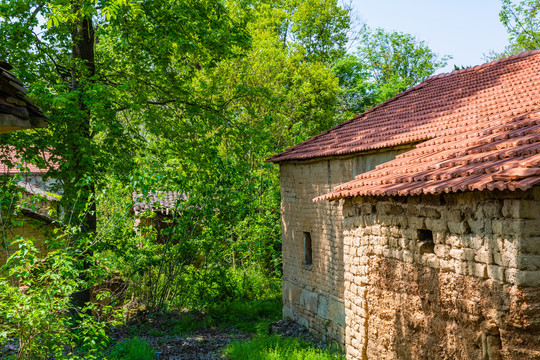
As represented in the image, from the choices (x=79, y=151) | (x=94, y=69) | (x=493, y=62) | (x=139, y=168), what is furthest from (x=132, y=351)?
(x=493, y=62)

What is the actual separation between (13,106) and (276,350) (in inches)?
258

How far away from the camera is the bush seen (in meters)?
9.04

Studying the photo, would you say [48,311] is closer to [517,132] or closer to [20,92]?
[20,92]

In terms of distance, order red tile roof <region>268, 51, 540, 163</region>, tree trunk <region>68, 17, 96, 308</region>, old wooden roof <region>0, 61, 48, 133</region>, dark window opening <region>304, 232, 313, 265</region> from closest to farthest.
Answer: old wooden roof <region>0, 61, 48, 133</region> → red tile roof <region>268, 51, 540, 163</region> → tree trunk <region>68, 17, 96, 308</region> → dark window opening <region>304, 232, 313, 265</region>

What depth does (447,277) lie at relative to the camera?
14.0 ft

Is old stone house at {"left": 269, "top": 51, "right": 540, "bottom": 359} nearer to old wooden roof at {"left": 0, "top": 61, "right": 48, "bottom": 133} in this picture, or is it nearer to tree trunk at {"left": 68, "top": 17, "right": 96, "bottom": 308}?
old wooden roof at {"left": 0, "top": 61, "right": 48, "bottom": 133}

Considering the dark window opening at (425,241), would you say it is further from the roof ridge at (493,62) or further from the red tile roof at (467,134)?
the roof ridge at (493,62)

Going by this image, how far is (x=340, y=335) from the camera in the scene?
9.66m

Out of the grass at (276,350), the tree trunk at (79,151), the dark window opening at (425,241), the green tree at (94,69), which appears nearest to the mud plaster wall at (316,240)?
the grass at (276,350)

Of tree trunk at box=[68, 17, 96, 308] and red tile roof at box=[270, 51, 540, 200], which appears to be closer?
red tile roof at box=[270, 51, 540, 200]

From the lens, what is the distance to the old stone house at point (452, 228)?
3.52 meters

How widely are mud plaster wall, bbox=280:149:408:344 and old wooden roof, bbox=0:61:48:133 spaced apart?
5947 mm

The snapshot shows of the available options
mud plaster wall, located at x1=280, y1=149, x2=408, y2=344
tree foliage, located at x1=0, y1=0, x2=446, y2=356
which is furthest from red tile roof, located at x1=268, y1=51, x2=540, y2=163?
tree foliage, located at x1=0, y1=0, x2=446, y2=356

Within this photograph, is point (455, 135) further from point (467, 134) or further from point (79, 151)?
point (79, 151)
